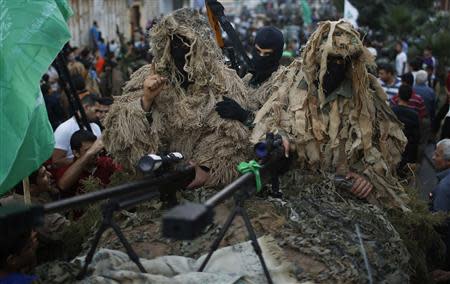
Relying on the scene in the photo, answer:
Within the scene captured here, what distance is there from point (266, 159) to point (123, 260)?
0.89 metres

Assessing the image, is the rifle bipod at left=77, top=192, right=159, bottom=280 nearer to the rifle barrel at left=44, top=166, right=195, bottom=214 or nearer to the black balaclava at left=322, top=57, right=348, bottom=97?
the rifle barrel at left=44, top=166, right=195, bottom=214

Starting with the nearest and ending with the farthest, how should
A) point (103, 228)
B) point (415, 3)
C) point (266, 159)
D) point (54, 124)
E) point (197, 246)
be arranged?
point (103, 228) < point (266, 159) < point (197, 246) < point (54, 124) < point (415, 3)

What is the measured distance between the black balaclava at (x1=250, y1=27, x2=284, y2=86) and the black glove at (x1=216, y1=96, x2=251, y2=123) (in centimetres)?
91

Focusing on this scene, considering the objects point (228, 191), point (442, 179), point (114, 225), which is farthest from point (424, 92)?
point (228, 191)

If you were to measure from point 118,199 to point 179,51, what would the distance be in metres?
1.66

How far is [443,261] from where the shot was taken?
5.24 metres

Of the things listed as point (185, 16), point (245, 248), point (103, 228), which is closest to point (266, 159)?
point (245, 248)

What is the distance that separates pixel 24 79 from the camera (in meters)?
3.63

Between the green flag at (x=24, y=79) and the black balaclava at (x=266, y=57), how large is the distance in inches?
69.5

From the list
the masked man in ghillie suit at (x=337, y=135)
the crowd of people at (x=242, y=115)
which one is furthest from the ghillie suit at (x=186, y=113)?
the masked man in ghillie suit at (x=337, y=135)

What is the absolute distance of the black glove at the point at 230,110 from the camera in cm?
441

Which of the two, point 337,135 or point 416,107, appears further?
point 416,107

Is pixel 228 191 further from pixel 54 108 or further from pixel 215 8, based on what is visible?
pixel 54 108

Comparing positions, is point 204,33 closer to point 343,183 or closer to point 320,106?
point 320,106
